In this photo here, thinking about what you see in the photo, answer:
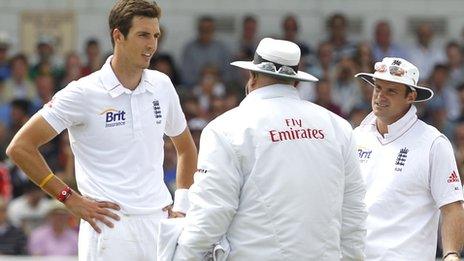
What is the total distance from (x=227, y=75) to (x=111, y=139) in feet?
34.2

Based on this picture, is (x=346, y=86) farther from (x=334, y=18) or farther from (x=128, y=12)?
(x=128, y=12)

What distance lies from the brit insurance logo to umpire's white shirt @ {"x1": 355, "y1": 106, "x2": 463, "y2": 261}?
1.58 metres

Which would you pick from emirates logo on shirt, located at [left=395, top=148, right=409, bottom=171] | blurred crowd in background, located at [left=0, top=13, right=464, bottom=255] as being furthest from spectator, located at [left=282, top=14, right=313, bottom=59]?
emirates logo on shirt, located at [left=395, top=148, right=409, bottom=171]

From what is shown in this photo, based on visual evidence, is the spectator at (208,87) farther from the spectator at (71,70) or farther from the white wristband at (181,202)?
the white wristband at (181,202)

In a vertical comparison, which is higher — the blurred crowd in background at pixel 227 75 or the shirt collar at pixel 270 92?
the shirt collar at pixel 270 92

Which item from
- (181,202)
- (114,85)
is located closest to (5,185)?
(114,85)

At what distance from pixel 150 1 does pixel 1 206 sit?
7103 millimetres

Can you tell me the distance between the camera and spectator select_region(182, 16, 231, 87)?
18844mm

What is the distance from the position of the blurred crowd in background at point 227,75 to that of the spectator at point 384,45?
0.01m

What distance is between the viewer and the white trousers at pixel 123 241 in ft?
27.3

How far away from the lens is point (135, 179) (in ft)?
27.7

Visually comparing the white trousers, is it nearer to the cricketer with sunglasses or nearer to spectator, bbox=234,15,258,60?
the cricketer with sunglasses

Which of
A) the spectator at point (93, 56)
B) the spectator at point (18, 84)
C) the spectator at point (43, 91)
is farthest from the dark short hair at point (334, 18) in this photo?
the spectator at point (18, 84)

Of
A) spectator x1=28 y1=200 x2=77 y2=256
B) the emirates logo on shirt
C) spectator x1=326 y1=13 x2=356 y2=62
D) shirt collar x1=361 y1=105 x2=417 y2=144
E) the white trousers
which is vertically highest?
shirt collar x1=361 y1=105 x2=417 y2=144
